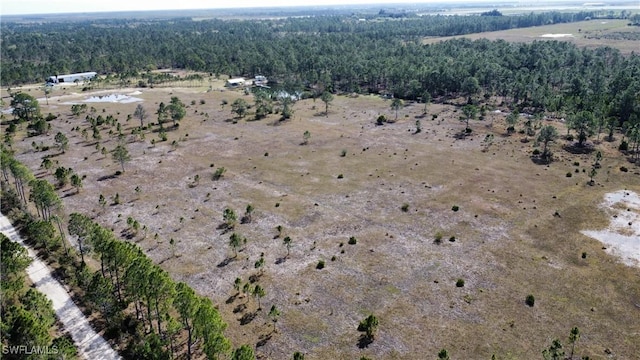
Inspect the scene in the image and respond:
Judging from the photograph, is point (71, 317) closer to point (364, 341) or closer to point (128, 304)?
point (128, 304)

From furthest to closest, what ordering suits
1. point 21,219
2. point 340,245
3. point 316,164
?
1. point 316,164
2. point 21,219
3. point 340,245

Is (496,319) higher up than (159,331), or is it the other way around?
(159,331)

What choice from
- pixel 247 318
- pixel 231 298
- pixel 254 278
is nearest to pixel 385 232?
pixel 254 278

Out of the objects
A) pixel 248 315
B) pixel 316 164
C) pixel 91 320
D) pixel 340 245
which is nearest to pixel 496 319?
pixel 340 245

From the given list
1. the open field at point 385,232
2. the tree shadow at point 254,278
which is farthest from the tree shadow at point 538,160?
the tree shadow at point 254,278

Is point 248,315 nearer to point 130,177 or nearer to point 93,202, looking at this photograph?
point 93,202

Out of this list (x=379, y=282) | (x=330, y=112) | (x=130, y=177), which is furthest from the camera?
(x=330, y=112)

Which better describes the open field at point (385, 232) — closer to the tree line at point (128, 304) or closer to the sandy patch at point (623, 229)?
the sandy patch at point (623, 229)
